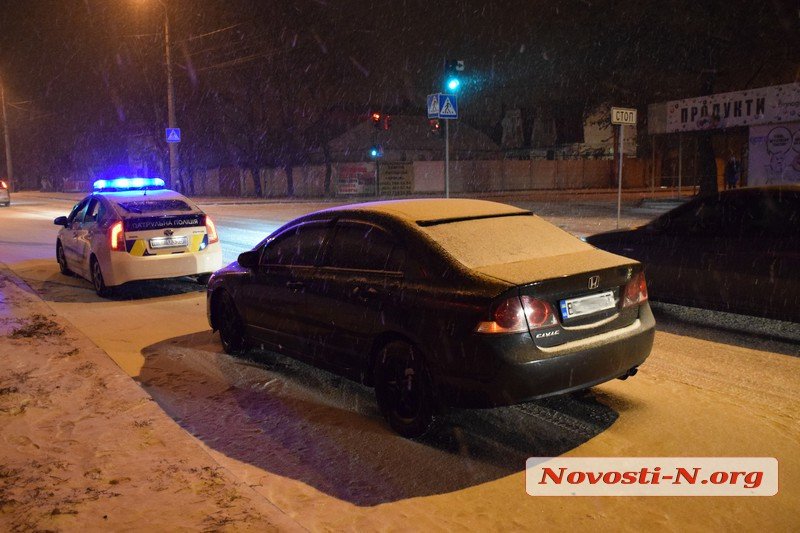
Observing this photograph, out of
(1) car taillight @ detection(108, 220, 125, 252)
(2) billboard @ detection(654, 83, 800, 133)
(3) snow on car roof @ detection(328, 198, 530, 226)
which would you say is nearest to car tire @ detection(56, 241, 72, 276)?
(1) car taillight @ detection(108, 220, 125, 252)

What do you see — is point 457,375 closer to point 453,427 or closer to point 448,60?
point 453,427

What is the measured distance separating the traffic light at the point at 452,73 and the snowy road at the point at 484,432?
9.56m

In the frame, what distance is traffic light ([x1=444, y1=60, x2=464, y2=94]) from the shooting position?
1565 centimetres

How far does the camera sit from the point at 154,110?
4916 cm

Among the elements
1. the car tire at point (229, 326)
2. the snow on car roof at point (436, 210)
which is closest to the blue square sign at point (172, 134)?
the car tire at point (229, 326)

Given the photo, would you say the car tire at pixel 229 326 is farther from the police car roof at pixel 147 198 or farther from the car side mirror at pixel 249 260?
the police car roof at pixel 147 198

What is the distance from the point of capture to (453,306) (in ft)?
13.9

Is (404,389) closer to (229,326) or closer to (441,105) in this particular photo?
(229,326)

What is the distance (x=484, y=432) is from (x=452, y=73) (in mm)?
12302

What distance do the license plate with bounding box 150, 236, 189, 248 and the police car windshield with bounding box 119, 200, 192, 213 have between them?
0.48 m

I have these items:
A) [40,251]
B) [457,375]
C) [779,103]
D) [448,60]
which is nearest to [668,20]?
[779,103]

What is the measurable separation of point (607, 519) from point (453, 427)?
148 cm

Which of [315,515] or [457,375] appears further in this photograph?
[457,375]

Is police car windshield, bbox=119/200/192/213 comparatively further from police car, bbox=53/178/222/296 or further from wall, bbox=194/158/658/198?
wall, bbox=194/158/658/198
